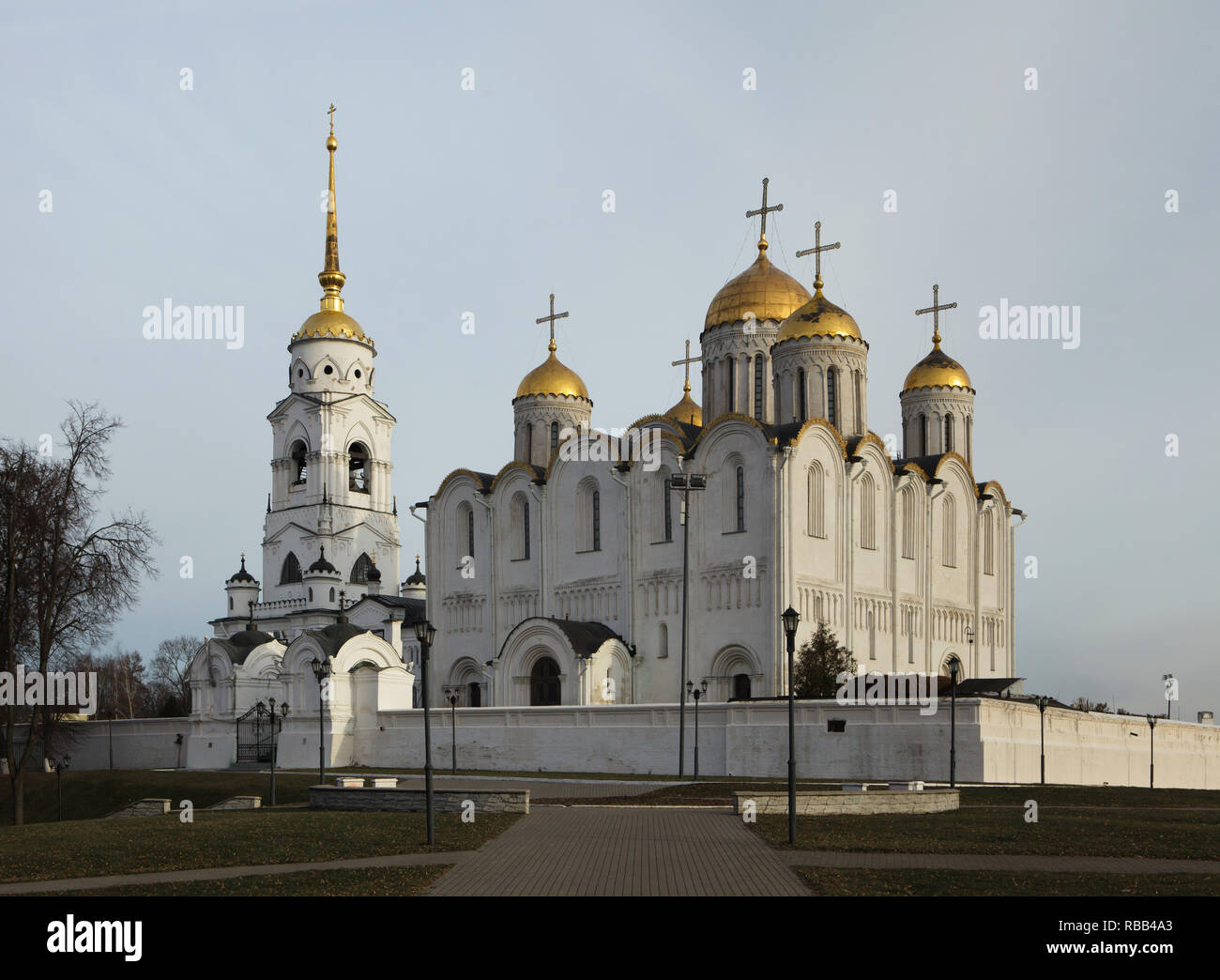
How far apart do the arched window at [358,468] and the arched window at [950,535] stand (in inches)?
1424

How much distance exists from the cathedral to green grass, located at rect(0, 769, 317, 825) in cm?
359

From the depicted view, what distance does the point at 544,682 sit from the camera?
5041cm

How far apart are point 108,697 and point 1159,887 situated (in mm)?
92292

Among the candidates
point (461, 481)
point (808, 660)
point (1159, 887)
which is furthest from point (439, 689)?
Result: point (1159, 887)

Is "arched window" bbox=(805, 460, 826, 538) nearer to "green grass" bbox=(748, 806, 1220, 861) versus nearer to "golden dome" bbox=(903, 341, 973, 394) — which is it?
"golden dome" bbox=(903, 341, 973, 394)

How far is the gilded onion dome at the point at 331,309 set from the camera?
78113mm

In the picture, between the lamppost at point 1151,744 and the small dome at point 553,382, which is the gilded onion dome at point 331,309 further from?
the lamppost at point 1151,744

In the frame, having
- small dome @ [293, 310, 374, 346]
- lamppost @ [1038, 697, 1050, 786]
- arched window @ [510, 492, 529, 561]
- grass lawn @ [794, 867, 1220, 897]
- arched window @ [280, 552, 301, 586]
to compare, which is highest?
small dome @ [293, 310, 374, 346]

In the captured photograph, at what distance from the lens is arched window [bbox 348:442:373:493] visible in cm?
7950

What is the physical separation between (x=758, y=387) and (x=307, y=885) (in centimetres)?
4199

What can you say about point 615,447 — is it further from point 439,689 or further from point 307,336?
point 307,336

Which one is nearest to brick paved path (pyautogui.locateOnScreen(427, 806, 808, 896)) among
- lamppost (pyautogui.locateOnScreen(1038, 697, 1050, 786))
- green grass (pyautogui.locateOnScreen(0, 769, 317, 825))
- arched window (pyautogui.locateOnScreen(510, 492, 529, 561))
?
lamppost (pyautogui.locateOnScreen(1038, 697, 1050, 786))

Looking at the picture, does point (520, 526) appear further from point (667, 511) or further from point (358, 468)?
point (358, 468)
